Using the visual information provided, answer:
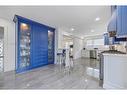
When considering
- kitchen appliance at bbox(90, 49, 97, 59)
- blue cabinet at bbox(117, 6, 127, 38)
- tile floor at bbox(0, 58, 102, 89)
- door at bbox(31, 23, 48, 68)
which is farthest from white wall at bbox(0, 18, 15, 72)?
kitchen appliance at bbox(90, 49, 97, 59)

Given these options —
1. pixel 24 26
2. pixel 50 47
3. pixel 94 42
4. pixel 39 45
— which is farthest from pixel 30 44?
pixel 94 42

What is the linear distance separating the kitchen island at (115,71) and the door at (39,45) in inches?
133

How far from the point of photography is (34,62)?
15.3 ft

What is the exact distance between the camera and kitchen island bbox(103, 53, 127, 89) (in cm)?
201

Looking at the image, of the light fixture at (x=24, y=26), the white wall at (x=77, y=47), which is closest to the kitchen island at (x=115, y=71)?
the light fixture at (x=24, y=26)

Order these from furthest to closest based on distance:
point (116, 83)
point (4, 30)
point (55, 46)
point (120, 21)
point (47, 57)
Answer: point (55, 46) < point (47, 57) < point (4, 30) < point (116, 83) < point (120, 21)

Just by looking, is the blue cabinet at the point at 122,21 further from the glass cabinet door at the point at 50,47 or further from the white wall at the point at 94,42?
the white wall at the point at 94,42

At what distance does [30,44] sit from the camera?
14.8ft

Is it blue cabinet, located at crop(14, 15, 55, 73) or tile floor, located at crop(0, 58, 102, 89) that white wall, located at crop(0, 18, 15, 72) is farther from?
tile floor, located at crop(0, 58, 102, 89)

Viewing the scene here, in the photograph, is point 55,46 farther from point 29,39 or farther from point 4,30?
point 4,30

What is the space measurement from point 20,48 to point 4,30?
0.95 metres

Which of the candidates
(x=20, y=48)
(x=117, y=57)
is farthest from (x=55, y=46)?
(x=117, y=57)

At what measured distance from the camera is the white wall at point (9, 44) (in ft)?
12.8
